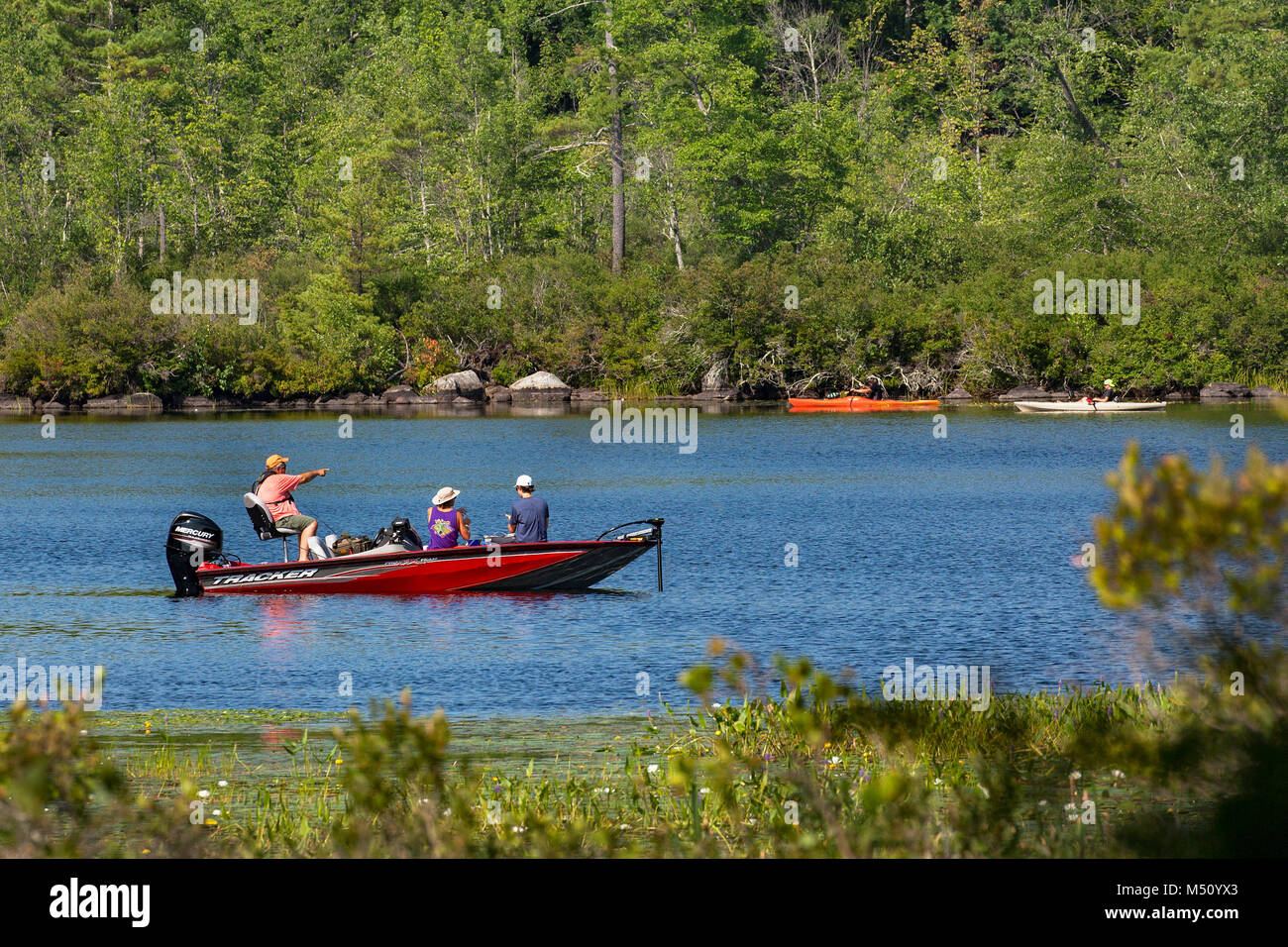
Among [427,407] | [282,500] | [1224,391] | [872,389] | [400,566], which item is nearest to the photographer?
[400,566]

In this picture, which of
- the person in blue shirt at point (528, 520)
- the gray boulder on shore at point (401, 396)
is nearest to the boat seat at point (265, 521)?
the person in blue shirt at point (528, 520)

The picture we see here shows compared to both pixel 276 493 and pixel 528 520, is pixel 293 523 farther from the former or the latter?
pixel 528 520

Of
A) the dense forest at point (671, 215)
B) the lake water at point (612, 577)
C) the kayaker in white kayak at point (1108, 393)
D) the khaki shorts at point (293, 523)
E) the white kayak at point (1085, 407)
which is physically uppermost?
the dense forest at point (671, 215)

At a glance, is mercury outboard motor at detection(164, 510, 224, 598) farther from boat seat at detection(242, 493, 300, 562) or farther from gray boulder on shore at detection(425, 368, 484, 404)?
gray boulder on shore at detection(425, 368, 484, 404)

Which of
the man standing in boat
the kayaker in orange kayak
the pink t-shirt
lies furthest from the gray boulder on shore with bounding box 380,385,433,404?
the pink t-shirt

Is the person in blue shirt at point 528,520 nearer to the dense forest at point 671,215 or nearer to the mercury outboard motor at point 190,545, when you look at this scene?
the mercury outboard motor at point 190,545

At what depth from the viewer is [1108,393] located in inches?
3086

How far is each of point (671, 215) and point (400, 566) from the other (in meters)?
70.9

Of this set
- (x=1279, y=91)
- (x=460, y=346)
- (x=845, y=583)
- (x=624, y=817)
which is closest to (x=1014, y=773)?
(x=624, y=817)

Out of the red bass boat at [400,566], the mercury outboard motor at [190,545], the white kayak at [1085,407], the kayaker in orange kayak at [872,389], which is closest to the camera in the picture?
the red bass boat at [400,566]

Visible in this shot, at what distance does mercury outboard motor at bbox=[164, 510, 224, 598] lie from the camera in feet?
89.7

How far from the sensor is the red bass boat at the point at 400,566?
2719 centimetres

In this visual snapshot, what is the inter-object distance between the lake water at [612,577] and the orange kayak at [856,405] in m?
13.4

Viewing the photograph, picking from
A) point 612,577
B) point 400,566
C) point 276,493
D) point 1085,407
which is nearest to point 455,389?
point 1085,407
